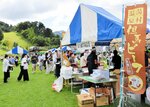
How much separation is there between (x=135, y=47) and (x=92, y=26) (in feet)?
8.71

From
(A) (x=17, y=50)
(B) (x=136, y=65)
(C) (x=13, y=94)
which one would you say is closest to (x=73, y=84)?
(C) (x=13, y=94)

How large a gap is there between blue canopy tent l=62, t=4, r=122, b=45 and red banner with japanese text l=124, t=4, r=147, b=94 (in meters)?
1.12

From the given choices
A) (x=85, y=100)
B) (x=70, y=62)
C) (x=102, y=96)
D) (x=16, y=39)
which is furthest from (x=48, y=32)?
(x=85, y=100)

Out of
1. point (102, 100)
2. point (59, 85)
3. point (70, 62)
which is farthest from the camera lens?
point (70, 62)

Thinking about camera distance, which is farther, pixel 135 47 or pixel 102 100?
pixel 102 100

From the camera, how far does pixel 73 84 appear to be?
33.7ft

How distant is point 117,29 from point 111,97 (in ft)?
8.34

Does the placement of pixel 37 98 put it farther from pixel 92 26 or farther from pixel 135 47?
pixel 135 47

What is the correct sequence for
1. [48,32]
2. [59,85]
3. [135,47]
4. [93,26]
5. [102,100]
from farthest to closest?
[48,32], [59,85], [102,100], [93,26], [135,47]

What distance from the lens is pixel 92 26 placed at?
7.00 metres

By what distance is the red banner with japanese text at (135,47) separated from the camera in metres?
4.38

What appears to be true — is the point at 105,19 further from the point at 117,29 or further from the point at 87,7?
the point at 87,7

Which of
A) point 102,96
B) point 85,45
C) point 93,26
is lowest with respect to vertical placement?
point 102,96

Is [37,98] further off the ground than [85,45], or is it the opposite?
[85,45]
